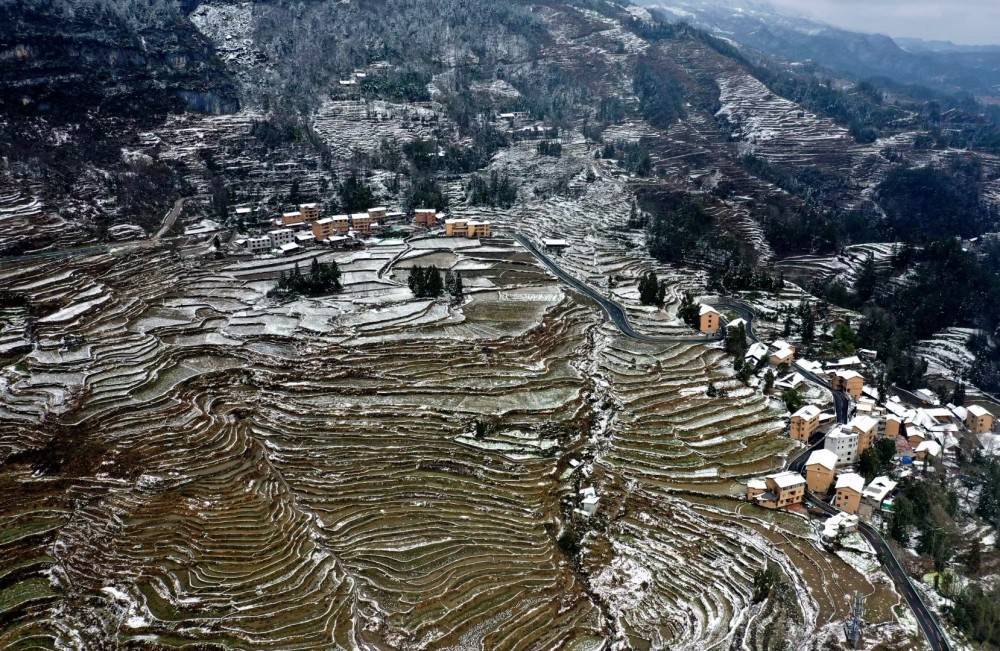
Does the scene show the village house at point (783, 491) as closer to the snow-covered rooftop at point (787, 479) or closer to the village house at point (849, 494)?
the snow-covered rooftop at point (787, 479)

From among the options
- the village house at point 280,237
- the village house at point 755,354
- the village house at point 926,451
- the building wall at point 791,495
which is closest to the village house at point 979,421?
the village house at point 926,451

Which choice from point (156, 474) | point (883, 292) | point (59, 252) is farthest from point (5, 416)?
point (883, 292)

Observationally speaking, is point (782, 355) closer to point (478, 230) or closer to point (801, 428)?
point (801, 428)

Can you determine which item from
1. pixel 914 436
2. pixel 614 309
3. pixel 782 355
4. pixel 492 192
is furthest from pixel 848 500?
pixel 492 192

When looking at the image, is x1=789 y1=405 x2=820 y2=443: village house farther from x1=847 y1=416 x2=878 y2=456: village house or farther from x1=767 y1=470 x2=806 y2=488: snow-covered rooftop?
x1=767 y1=470 x2=806 y2=488: snow-covered rooftop

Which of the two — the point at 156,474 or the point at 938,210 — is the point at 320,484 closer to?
the point at 156,474

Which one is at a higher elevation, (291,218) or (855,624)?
(291,218)
